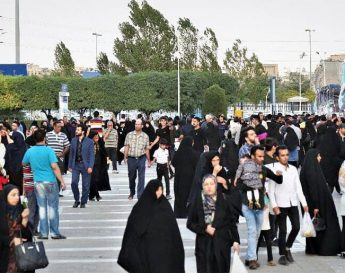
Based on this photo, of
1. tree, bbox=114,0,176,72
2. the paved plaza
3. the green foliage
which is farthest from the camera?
tree, bbox=114,0,176,72

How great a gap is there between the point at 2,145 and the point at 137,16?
2790 inches

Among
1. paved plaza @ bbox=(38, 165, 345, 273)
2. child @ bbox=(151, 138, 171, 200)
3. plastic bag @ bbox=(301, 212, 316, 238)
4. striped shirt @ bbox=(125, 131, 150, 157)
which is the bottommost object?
paved plaza @ bbox=(38, 165, 345, 273)

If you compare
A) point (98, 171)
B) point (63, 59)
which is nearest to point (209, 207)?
point (98, 171)

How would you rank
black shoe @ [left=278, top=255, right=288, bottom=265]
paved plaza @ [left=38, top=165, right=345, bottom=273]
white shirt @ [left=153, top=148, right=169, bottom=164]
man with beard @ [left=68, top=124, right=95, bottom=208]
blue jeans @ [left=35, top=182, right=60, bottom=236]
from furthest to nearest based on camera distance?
1. white shirt @ [left=153, top=148, right=169, bottom=164]
2. man with beard @ [left=68, top=124, right=95, bottom=208]
3. blue jeans @ [left=35, top=182, right=60, bottom=236]
4. black shoe @ [left=278, top=255, right=288, bottom=265]
5. paved plaza @ [left=38, top=165, right=345, bottom=273]

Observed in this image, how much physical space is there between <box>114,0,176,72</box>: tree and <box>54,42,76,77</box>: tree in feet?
42.7

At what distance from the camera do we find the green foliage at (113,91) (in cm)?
7644

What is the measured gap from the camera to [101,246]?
1534 cm

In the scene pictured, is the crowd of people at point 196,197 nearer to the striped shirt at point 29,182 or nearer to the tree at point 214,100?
the striped shirt at point 29,182

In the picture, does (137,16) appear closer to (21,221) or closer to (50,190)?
(50,190)

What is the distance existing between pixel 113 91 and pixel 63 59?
82.3 feet

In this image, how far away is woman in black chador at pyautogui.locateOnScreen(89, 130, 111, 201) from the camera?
22656 millimetres

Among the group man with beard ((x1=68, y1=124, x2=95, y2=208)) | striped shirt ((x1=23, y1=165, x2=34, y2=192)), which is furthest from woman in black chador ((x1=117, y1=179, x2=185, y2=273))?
man with beard ((x1=68, y1=124, x2=95, y2=208))

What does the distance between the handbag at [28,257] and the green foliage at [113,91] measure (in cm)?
6608

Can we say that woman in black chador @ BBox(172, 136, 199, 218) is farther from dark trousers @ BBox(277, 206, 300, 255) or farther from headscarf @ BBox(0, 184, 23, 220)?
headscarf @ BBox(0, 184, 23, 220)
